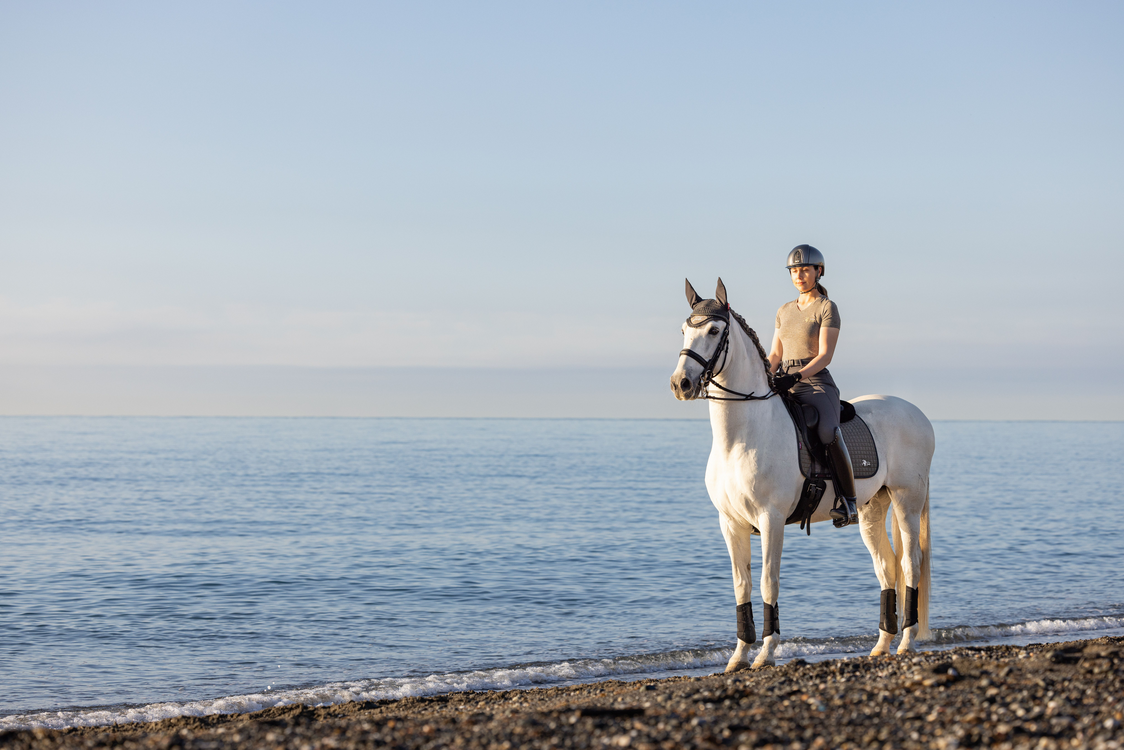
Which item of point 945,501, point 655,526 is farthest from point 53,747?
point 945,501

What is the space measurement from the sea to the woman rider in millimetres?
3590

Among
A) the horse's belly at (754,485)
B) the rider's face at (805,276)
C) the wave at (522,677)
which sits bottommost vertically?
the wave at (522,677)

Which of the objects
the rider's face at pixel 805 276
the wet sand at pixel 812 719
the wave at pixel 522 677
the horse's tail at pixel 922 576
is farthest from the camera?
the horse's tail at pixel 922 576

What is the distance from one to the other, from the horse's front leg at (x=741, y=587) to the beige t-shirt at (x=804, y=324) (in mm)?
1777

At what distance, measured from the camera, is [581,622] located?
1287 cm

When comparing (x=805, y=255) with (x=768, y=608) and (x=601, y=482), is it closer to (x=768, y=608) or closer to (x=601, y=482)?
(x=768, y=608)

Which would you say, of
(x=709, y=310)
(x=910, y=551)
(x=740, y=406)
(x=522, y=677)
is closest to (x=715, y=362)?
(x=709, y=310)

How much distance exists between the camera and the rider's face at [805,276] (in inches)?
314

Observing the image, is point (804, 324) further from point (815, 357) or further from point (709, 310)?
point (709, 310)

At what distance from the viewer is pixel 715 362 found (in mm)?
6938

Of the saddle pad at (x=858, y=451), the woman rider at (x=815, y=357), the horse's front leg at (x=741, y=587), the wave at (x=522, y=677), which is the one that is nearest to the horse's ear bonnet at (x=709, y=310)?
the woman rider at (x=815, y=357)

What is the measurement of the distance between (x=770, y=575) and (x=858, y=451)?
1609 millimetres

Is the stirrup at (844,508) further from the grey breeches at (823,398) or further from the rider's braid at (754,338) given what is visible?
the rider's braid at (754,338)

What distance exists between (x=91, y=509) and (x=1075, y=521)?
3258 centimetres
